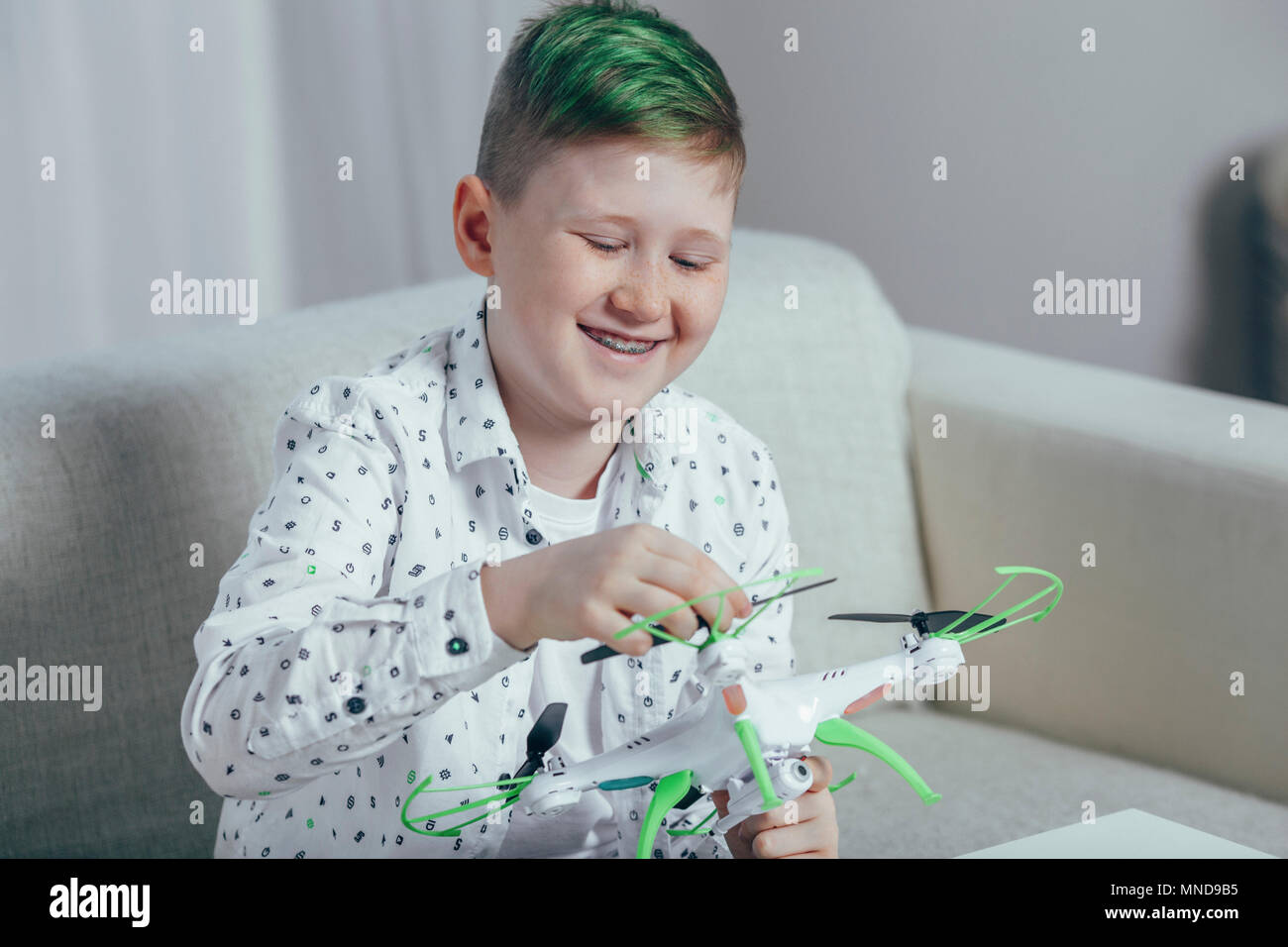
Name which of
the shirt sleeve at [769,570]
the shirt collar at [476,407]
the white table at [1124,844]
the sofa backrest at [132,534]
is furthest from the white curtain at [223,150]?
the white table at [1124,844]

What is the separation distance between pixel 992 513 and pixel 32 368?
0.76 metres

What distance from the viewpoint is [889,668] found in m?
0.57

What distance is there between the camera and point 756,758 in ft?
1.72

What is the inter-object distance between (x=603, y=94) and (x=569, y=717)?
358 millimetres

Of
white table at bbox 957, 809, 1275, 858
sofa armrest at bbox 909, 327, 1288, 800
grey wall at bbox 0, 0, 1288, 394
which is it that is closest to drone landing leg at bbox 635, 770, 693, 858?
white table at bbox 957, 809, 1275, 858

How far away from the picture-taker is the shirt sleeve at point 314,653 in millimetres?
540

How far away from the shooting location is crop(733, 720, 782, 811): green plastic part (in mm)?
522

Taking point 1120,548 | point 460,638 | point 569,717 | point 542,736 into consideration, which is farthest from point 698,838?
point 1120,548
